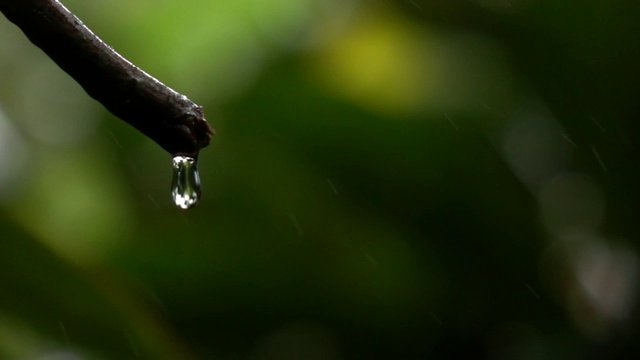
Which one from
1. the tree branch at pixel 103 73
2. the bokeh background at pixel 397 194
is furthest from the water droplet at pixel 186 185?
the bokeh background at pixel 397 194

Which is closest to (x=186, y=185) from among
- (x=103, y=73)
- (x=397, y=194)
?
(x=103, y=73)

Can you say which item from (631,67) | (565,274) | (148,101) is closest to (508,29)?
(631,67)

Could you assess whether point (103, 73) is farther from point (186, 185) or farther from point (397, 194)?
point (397, 194)

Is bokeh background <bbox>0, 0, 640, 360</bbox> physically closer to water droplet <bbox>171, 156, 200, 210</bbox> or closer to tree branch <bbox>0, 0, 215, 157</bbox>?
water droplet <bbox>171, 156, 200, 210</bbox>

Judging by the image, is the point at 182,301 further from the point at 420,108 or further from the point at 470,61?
the point at 470,61

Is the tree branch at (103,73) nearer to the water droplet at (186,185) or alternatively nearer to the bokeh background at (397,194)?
the water droplet at (186,185)

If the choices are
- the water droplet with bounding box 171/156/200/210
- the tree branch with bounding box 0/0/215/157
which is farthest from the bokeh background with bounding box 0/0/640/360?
the tree branch with bounding box 0/0/215/157
